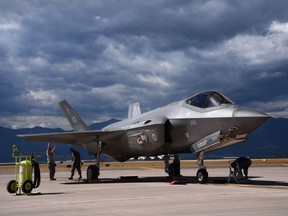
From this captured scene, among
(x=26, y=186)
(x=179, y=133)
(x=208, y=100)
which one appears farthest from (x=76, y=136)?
(x=26, y=186)

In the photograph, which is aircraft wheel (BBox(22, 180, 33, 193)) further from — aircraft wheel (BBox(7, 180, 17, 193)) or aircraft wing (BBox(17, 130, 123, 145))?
aircraft wing (BBox(17, 130, 123, 145))

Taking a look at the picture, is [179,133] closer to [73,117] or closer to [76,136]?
[76,136]

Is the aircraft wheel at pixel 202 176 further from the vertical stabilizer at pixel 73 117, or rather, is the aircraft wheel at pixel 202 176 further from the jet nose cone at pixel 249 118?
the vertical stabilizer at pixel 73 117

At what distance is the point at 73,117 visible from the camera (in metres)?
25.2

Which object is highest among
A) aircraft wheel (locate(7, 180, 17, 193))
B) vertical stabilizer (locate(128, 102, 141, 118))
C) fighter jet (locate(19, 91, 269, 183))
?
vertical stabilizer (locate(128, 102, 141, 118))

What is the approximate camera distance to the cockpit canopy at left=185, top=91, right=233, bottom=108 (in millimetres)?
15891

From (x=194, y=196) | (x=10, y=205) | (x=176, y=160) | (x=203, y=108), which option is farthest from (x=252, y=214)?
(x=176, y=160)

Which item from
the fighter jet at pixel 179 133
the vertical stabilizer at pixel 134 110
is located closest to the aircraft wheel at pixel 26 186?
the fighter jet at pixel 179 133

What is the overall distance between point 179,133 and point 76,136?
5.77 m

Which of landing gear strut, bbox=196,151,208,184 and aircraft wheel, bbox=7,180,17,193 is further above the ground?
landing gear strut, bbox=196,151,208,184

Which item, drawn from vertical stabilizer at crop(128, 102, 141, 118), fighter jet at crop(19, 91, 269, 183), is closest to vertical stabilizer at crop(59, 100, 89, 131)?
vertical stabilizer at crop(128, 102, 141, 118)

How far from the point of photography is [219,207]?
8.87 m

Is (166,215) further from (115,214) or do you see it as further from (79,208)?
(79,208)

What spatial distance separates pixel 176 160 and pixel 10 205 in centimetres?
1120
